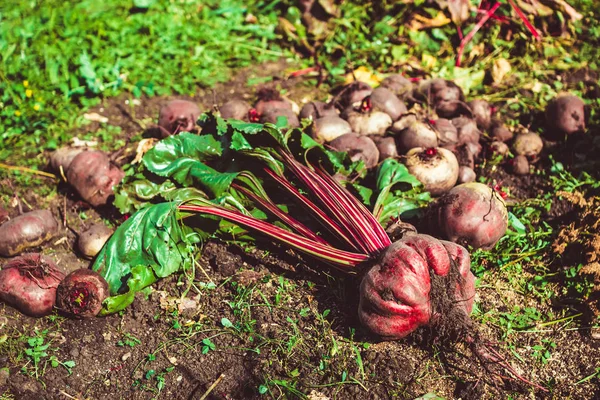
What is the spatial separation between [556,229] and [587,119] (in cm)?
176

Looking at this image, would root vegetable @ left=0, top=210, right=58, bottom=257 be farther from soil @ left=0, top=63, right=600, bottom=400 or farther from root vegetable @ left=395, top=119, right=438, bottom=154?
root vegetable @ left=395, top=119, right=438, bottom=154

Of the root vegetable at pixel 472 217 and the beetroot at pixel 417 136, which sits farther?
the beetroot at pixel 417 136

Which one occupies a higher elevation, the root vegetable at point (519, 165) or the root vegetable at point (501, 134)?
the root vegetable at point (501, 134)

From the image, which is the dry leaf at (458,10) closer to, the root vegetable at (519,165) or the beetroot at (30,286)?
the root vegetable at (519,165)

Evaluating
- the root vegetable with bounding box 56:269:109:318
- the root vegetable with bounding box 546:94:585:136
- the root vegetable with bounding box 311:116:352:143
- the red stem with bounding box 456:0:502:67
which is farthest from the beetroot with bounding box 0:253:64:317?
the red stem with bounding box 456:0:502:67

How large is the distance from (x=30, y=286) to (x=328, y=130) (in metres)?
3.03

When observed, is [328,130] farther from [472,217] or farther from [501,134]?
[501,134]

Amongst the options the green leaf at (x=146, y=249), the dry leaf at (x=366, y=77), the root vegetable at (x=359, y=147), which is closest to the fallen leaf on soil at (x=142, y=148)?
the green leaf at (x=146, y=249)

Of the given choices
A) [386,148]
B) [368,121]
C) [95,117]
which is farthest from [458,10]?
[95,117]

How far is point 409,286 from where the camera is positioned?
3705 millimetres

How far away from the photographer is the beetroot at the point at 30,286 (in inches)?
167

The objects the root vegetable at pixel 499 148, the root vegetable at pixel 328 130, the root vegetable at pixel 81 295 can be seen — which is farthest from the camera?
the root vegetable at pixel 499 148

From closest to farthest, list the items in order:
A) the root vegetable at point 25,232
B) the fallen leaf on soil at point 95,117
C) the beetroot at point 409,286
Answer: the beetroot at point 409,286, the root vegetable at point 25,232, the fallen leaf on soil at point 95,117

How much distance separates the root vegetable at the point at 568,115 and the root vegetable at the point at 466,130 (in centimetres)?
89
